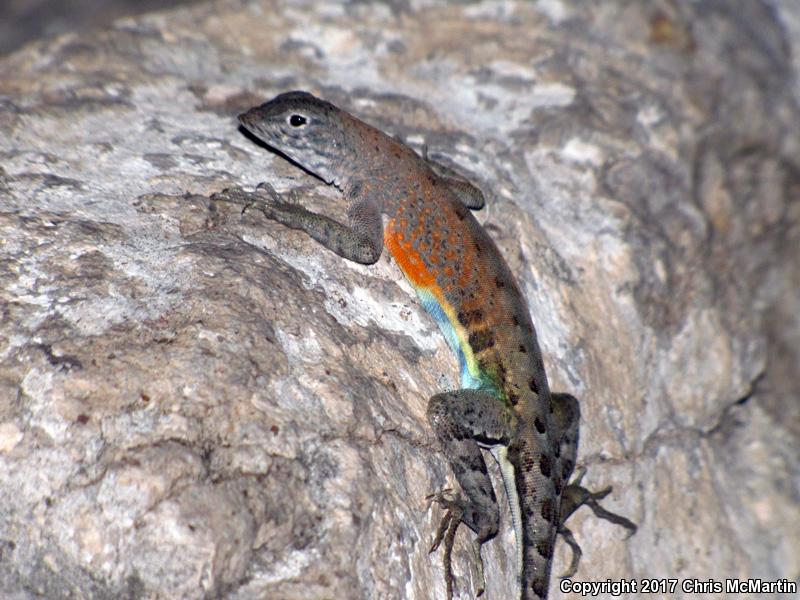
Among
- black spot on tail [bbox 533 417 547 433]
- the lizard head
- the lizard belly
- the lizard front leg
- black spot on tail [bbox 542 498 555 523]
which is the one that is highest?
the lizard head

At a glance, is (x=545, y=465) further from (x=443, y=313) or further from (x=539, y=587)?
(x=443, y=313)

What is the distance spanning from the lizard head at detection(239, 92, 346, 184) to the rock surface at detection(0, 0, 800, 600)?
0.20 m

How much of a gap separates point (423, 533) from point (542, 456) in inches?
32.8

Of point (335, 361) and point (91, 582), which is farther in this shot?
point (335, 361)

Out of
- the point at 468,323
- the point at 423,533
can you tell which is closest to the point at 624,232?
the point at 468,323

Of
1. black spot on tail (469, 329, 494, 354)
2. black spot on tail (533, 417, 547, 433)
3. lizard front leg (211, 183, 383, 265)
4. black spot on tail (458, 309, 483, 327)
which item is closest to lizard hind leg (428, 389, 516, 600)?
black spot on tail (533, 417, 547, 433)

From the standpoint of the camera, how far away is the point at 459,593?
3.36m

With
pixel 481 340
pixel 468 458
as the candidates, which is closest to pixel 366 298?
pixel 481 340

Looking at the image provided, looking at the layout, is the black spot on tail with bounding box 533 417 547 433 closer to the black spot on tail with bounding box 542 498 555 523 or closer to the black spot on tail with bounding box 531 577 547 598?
the black spot on tail with bounding box 542 498 555 523

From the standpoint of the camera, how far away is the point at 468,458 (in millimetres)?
3678

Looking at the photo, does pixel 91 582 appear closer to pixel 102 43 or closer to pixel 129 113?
pixel 129 113
